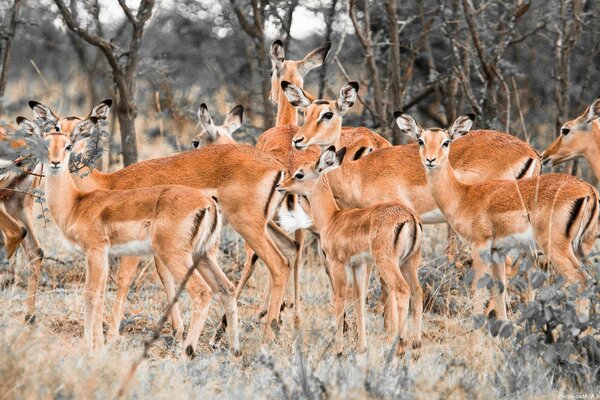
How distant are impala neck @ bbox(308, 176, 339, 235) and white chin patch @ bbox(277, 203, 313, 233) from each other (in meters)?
0.53

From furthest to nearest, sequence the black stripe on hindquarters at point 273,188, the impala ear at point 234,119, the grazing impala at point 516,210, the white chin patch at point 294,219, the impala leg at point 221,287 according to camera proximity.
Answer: the impala ear at point 234,119 → the white chin patch at point 294,219 → the black stripe on hindquarters at point 273,188 → the grazing impala at point 516,210 → the impala leg at point 221,287

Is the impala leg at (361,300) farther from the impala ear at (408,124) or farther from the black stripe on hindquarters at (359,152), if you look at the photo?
the black stripe on hindquarters at (359,152)

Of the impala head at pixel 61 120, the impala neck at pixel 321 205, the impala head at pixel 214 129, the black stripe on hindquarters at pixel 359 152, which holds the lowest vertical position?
the black stripe on hindquarters at pixel 359 152

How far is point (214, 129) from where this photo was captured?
8578 mm

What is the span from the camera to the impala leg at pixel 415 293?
5.84 m

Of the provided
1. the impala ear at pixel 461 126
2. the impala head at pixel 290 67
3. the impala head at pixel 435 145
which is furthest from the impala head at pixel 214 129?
the impala ear at pixel 461 126

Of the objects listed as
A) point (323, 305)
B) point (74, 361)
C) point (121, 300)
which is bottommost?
point (323, 305)

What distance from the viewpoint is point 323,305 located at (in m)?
7.42

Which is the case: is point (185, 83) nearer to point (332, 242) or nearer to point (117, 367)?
point (332, 242)

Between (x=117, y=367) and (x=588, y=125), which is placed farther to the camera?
(x=588, y=125)

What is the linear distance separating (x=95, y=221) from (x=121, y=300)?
2.40 ft

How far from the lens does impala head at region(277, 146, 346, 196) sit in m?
6.56

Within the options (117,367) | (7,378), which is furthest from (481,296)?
(7,378)

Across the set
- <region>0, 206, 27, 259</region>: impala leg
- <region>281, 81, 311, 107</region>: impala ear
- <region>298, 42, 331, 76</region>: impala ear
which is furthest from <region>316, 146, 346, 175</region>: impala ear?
<region>298, 42, 331, 76</region>: impala ear
